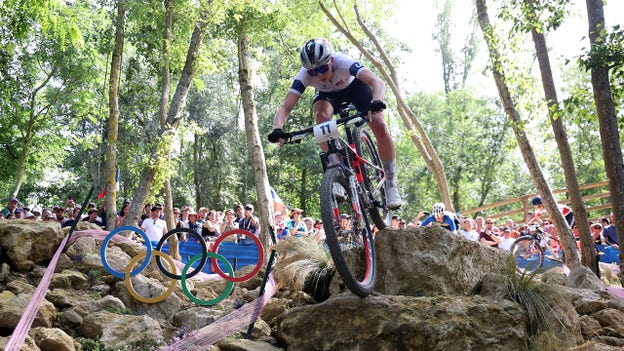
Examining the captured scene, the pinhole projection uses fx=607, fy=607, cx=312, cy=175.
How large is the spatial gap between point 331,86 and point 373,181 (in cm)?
117

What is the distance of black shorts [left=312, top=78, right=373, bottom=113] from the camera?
6281 millimetres

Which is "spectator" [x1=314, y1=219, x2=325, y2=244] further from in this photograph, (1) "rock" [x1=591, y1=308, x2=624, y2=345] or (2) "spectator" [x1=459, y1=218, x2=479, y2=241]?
(1) "rock" [x1=591, y1=308, x2=624, y2=345]

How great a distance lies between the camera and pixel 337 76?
606 cm

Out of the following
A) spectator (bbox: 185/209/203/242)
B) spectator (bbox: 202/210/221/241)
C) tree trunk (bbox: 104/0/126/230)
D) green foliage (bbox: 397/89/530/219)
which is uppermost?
green foliage (bbox: 397/89/530/219)

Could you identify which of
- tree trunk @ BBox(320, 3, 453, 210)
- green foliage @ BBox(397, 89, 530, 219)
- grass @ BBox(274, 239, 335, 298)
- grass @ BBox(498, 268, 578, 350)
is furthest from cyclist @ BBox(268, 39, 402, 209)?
green foliage @ BBox(397, 89, 530, 219)

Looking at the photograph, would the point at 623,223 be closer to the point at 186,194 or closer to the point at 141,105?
the point at 141,105

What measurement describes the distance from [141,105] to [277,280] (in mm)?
8906

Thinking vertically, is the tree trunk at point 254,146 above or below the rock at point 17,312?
above

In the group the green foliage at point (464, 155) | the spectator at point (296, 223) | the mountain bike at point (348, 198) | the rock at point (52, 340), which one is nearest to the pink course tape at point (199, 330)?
the rock at point (52, 340)

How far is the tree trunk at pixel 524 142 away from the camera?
1164 cm

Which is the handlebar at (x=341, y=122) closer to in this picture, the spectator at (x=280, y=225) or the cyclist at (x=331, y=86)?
the cyclist at (x=331, y=86)

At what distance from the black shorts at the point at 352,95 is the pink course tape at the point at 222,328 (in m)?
2.32

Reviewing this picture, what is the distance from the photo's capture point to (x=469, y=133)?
130 feet

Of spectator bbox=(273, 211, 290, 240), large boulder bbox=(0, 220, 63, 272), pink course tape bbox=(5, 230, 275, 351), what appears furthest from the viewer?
spectator bbox=(273, 211, 290, 240)
